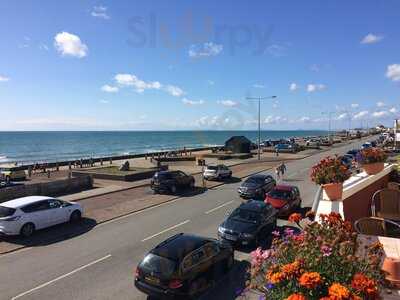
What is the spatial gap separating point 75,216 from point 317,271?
1794 cm

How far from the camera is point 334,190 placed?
11.3 metres

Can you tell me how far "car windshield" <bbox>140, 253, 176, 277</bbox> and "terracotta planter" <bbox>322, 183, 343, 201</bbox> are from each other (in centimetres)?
500

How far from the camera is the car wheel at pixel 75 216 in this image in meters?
20.0

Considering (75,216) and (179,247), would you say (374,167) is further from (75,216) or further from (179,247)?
(75,216)

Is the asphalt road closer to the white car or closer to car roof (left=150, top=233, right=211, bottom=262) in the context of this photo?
car roof (left=150, top=233, right=211, bottom=262)

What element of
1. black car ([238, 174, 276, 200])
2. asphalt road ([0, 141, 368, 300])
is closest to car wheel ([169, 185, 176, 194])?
black car ([238, 174, 276, 200])

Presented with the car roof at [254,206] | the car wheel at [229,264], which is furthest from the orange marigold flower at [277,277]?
the car roof at [254,206]

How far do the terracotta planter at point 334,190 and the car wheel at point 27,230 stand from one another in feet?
43.7

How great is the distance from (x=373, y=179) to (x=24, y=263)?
13.0 metres

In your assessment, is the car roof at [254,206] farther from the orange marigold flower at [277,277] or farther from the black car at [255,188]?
the orange marigold flower at [277,277]

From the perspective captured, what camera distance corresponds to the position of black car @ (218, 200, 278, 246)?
15156 mm

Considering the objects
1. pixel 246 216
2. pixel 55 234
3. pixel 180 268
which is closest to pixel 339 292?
pixel 180 268

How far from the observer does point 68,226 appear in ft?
63.6

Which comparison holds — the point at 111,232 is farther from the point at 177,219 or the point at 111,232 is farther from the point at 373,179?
the point at 373,179
